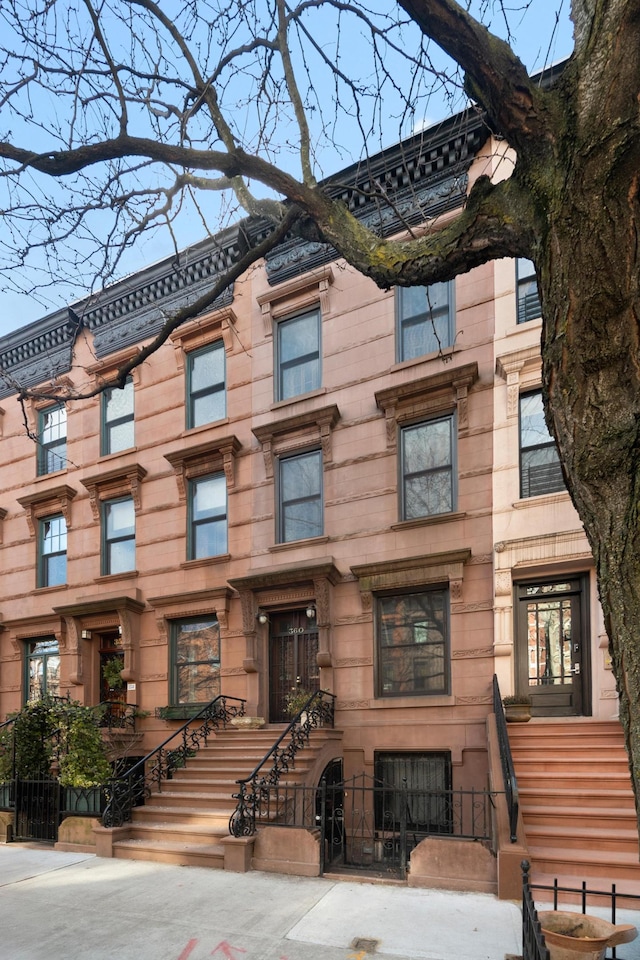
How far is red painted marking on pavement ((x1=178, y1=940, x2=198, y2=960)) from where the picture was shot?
19.3 ft

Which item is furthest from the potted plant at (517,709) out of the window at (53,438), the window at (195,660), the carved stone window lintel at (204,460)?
the window at (53,438)

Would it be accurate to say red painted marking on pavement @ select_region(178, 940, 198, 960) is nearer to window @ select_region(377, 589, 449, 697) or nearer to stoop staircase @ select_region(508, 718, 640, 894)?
stoop staircase @ select_region(508, 718, 640, 894)

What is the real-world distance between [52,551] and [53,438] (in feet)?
9.54

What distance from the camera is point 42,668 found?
16750 mm

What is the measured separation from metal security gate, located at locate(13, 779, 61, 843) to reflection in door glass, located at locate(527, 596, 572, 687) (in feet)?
25.7

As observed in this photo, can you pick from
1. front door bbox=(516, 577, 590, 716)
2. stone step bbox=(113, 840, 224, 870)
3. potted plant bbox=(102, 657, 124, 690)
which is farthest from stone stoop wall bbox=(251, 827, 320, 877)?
potted plant bbox=(102, 657, 124, 690)

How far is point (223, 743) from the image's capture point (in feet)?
39.3

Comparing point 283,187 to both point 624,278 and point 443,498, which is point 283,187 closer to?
point 624,278

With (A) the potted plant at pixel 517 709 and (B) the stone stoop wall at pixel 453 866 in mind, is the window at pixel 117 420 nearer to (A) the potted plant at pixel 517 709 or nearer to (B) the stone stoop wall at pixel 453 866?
(A) the potted plant at pixel 517 709

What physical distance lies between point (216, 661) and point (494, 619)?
581 cm

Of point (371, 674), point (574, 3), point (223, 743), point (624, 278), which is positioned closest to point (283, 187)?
point (574, 3)

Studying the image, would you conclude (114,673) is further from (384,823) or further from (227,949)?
(227,949)

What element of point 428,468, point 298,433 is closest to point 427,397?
point 428,468

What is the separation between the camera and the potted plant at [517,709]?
33.0 ft
